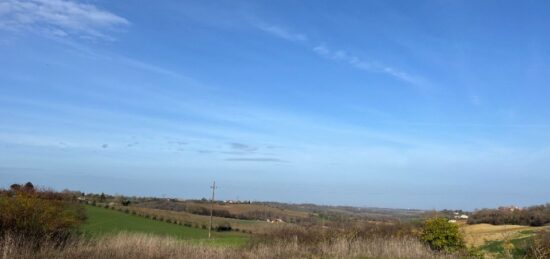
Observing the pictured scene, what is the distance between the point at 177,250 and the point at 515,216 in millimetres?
34697

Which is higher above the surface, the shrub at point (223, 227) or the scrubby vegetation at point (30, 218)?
the scrubby vegetation at point (30, 218)

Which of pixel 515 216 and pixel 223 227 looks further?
pixel 223 227

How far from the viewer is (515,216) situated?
47.5 metres

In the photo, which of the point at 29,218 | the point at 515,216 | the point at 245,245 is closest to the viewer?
the point at 29,218

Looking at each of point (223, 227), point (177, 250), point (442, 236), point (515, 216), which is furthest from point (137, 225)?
point (177, 250)

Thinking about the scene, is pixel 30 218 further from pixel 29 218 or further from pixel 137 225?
pixel 137 225

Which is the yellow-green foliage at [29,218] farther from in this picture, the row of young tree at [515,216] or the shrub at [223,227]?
the shrub at [223,227]

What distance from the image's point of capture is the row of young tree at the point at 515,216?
1759 inches

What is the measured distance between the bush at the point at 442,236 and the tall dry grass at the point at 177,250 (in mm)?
663

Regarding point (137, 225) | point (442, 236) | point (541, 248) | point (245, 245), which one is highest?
point (442, 236)

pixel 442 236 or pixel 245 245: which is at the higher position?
pixel 442 236

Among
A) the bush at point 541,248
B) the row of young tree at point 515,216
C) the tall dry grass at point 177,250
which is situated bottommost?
the tall dry grass at point 177,250

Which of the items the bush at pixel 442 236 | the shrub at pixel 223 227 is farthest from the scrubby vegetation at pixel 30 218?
the shrub at pixel 223 227

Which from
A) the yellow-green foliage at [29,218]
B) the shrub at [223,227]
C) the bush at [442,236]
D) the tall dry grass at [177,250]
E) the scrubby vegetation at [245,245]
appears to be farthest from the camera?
the shrub at [223,227]
